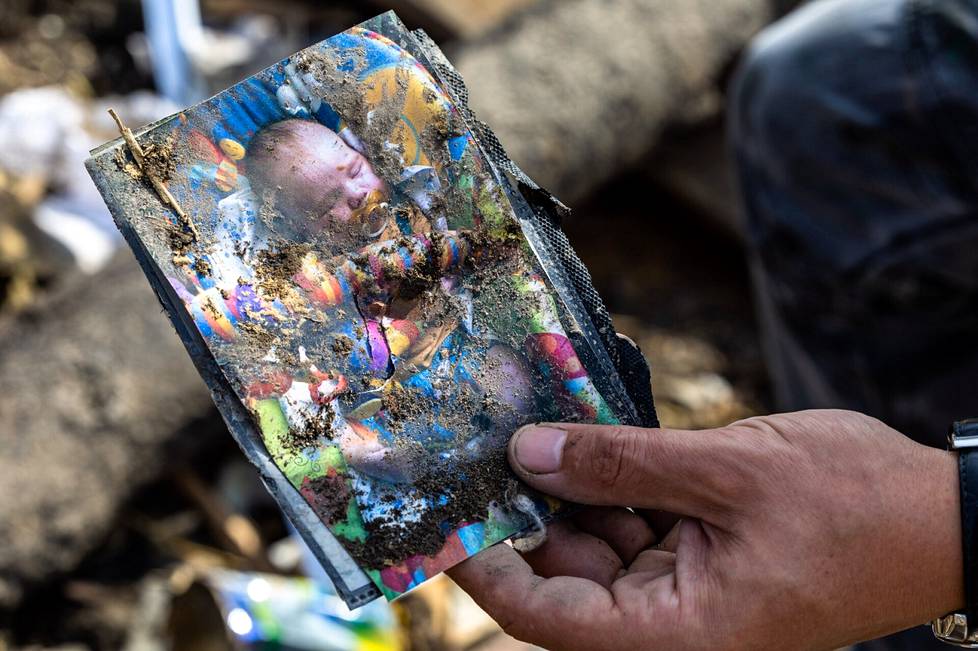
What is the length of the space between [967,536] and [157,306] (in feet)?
6.37

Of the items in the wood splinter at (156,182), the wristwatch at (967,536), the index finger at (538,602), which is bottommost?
the wristwatch at (967,536)

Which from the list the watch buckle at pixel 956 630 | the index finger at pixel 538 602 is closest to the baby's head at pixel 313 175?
the index finger at pixel 538 602

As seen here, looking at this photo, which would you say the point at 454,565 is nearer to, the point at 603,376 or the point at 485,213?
the point at 603,376

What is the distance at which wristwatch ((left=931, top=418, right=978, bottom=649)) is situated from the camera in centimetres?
113

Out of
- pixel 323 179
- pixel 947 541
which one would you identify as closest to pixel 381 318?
pixel 323 179

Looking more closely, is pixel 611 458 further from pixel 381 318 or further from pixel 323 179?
pixel 323 179

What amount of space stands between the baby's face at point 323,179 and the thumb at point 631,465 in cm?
38

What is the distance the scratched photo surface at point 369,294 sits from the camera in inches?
44.2

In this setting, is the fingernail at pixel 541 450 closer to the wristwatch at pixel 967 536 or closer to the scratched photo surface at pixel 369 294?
the scratched photo surface at pixel 369 294

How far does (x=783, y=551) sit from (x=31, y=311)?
2.04 metres

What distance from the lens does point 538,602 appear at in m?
1.12

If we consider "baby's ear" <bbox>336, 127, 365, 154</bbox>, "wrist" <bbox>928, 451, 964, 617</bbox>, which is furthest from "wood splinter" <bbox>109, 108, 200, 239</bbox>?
"wrist" <bbox>928, 451, 964, 617</bbox>

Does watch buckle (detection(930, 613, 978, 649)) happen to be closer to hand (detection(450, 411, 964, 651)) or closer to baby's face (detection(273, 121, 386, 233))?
hand (detection(450, 411, 964, 651))

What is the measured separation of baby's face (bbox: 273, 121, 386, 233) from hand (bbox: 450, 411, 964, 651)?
1.25 feet
